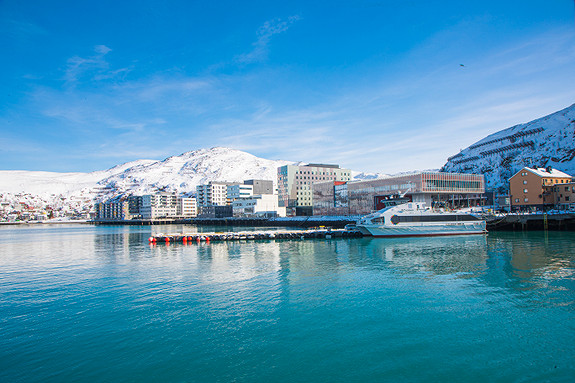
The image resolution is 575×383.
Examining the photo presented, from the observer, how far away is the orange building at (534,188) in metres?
77.1

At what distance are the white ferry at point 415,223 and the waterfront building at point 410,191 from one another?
23629mm

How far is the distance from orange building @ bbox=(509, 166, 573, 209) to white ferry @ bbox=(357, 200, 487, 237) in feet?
100

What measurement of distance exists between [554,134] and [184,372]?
192923mm

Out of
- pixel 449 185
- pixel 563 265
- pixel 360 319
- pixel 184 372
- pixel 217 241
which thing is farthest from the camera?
pixel 449 185

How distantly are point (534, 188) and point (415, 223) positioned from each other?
137ft

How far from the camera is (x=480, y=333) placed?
14398 millimetres

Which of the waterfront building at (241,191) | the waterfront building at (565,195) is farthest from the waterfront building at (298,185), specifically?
the waterfront building at (565,195)

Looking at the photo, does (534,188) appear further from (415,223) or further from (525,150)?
(525,150)

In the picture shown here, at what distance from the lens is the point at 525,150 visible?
16125cm

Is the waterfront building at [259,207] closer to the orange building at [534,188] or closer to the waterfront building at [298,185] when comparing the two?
the waterfront building at [298,185]

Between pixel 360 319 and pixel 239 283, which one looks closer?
pixel 360 319

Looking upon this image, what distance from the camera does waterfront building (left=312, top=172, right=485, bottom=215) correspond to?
92750 mm

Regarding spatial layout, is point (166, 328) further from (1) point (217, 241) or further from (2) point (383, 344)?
(1) point (217, 241)

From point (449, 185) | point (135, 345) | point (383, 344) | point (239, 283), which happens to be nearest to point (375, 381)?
point (383, 344)
